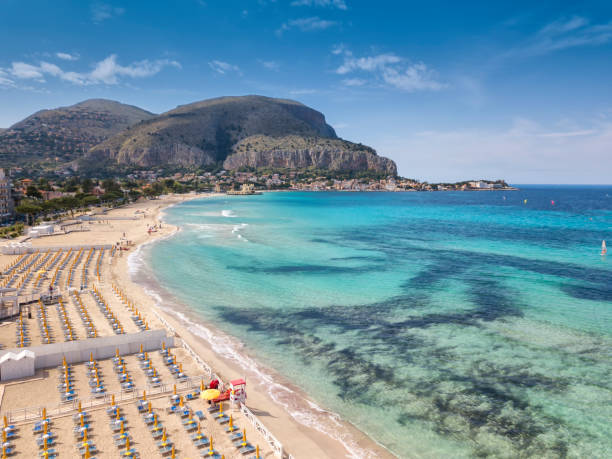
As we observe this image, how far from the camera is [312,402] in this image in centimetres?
1912

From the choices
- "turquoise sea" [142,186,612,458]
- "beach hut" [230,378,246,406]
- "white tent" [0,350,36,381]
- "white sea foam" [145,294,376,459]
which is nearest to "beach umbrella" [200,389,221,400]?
"beach hut" [230,378,246,406]

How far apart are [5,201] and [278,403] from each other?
92.2m

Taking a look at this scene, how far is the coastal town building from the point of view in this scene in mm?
82062

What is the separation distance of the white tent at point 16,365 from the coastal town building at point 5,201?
3107 inches

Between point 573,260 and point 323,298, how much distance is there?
38431 millimetres

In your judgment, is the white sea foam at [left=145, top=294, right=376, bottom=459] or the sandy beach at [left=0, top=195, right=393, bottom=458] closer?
the sandy beach at [left=0, top=195, right=393, bottom=458]

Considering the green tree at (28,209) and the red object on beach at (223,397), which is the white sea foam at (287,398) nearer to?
the red object on beach at (223,397)

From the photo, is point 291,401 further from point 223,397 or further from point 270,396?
point 223,397

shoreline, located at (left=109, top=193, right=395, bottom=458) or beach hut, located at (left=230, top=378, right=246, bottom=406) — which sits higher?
beach hut, located at (left=230, top=378, right=246, bottom=406)

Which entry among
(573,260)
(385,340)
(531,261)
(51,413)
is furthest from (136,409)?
(573,260)

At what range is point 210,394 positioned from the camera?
17578 millimetres

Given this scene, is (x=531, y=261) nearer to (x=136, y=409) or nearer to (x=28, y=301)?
(x=136, y=409)

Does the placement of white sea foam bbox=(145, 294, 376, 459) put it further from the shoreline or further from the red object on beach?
the red object on beach

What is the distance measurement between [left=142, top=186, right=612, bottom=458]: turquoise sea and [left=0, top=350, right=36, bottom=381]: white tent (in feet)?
39.5
